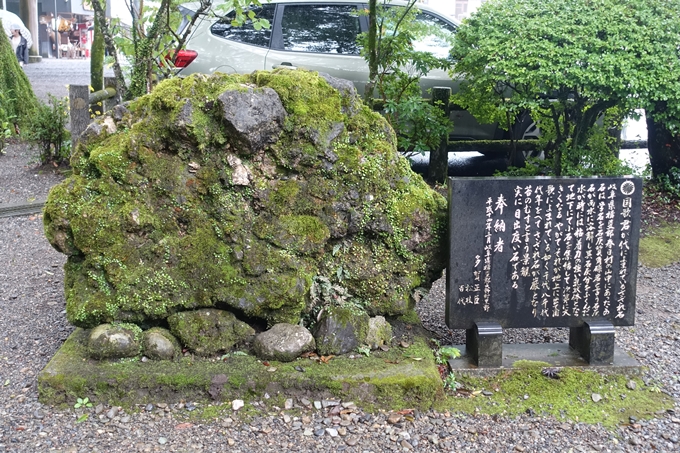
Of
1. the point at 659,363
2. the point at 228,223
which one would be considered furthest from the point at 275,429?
the point at 659,363

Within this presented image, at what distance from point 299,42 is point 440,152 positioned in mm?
2049

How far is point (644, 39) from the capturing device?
5609mm

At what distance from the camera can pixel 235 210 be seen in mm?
3717

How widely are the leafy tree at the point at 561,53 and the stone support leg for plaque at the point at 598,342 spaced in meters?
2.51

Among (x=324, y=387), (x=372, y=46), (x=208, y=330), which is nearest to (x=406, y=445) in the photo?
(x=324, y=387)

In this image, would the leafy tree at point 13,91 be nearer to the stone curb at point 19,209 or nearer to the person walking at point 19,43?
the stone curb at point 19,209

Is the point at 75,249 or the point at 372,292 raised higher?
the point at 75,249

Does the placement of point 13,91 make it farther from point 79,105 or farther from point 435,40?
point 435,40

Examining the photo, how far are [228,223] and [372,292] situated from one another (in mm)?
942

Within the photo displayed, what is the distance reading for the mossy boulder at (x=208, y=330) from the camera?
3633 mm

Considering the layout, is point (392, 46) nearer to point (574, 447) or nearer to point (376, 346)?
point (376, 346)

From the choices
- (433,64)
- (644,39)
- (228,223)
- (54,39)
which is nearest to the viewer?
(228,223)

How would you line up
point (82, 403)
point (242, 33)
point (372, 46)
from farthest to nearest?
point (242, 33) → point (372, 46) → point (82, 403)

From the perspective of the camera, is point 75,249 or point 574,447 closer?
point 574,447
